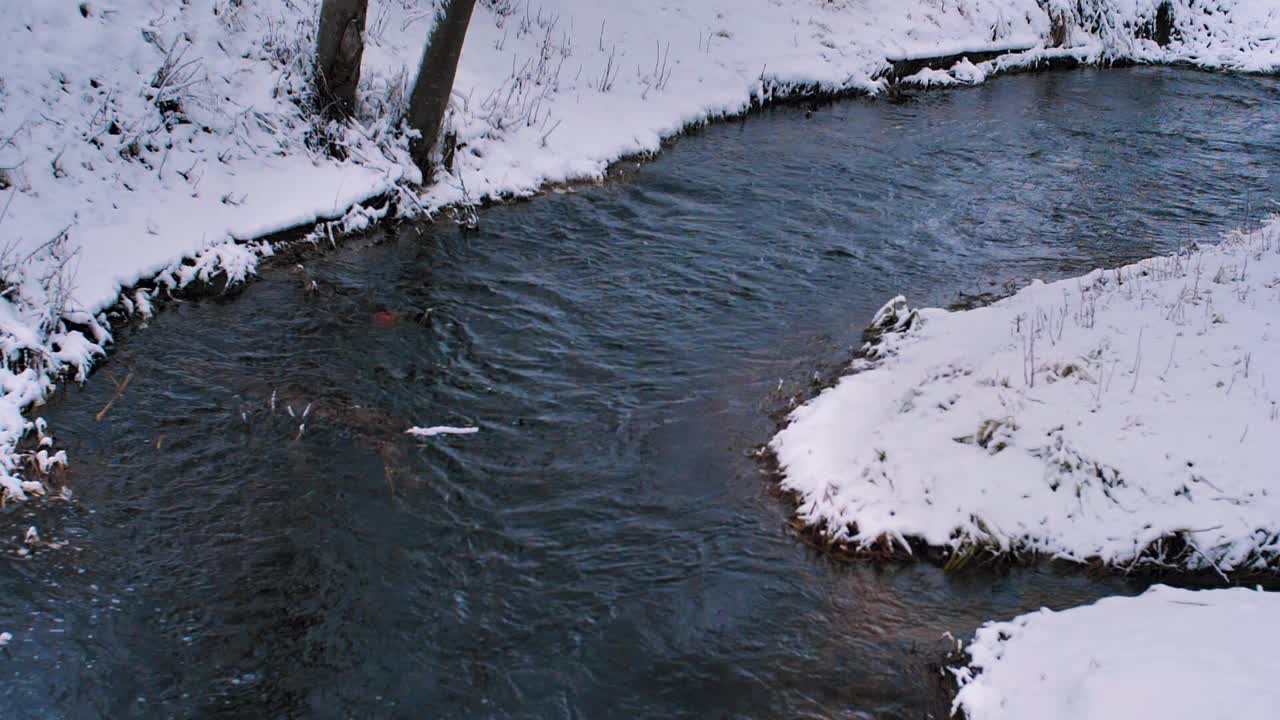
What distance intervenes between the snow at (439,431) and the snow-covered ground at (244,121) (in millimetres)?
2602

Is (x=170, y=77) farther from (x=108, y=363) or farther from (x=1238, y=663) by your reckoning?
(x=1238, y=663)

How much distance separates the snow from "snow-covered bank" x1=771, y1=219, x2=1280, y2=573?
2.45 metres

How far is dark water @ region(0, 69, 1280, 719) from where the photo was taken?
5617mm

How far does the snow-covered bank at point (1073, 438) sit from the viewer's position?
6.74 metres

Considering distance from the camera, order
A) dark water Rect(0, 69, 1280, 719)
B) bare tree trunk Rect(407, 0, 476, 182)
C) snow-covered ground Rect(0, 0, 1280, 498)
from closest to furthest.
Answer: dark water Rect(0, 69, 1280, 719)
snow-covered ground Rect(0, 0, 1280, 498)
bare tree trunk Rect(407, 0, 476, 182)

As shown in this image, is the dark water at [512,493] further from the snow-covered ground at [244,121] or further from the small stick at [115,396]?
the snow-covered ground at [244,121]

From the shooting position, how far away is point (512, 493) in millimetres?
7273

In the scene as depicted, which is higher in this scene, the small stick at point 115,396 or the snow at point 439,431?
the small stick at point 115,396

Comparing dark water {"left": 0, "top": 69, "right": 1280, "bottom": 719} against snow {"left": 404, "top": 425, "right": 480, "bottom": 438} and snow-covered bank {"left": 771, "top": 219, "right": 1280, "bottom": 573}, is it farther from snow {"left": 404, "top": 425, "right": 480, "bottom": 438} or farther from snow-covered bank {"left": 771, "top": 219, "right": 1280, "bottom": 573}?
snow-covered bank {"left": 771, "top": 219, "right": 1280, "bottom": 573}

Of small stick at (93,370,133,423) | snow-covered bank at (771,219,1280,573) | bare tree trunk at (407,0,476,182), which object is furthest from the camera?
bare tree trunk at (407,0,476,182)

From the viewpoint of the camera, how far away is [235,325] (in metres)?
9.41

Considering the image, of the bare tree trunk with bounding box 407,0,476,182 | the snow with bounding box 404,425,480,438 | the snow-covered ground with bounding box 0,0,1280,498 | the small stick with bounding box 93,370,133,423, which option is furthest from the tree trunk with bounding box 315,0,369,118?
the snow with bounding box 404,425,480,438

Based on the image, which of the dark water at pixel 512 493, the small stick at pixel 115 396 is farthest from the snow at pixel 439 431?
the small stick at pixel 115 396

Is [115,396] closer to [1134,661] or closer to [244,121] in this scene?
[244,121]
